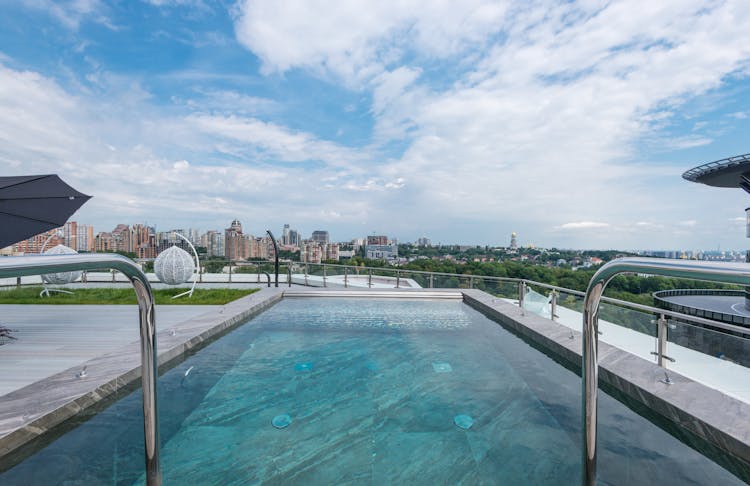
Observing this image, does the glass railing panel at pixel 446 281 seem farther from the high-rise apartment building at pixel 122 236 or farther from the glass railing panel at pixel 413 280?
the high-rise apartment building at pixel 122 236

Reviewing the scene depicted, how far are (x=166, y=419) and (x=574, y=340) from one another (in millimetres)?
4391

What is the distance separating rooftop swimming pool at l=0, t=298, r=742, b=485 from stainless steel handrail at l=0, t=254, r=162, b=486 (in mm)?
575

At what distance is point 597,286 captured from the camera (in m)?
1.31

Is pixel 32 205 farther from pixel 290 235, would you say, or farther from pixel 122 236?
pixel 290 235

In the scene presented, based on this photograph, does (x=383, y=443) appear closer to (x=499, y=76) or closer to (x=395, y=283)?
(x=395, y=283)

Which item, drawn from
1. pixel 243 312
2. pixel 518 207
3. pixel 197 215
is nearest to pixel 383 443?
pixel 243 312

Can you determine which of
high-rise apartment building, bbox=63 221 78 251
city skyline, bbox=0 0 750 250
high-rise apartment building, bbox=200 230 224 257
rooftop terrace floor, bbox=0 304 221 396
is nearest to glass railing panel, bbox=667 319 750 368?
city skyline, bbox=0 0 750 250

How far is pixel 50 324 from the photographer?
5.59m

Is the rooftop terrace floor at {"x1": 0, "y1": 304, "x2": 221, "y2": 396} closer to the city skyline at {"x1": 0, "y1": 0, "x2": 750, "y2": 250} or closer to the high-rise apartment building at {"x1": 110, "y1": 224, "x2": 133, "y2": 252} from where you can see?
the city skyline at {"x1": 0, "y1": 0, "x2": 750, "y2": 250}

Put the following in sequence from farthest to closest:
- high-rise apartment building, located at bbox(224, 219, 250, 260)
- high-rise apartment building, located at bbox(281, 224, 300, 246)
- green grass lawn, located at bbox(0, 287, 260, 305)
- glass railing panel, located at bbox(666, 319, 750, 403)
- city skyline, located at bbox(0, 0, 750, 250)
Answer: high-rise apartment building, located at bbox(281, 224, 300, 246)
high-rise apartment building, located at bbox(224, 219, 250, 260)
city skyline, located at bbox(0, 0, 750, 250)
green grass lawn, located at bbox(0, 287, 260, 305)
glass railing panel, located at bbox(666, 319, 750, 403)

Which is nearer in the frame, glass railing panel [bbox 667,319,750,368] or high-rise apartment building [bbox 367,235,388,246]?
glass railing panel [bbox 667,319,750,368]

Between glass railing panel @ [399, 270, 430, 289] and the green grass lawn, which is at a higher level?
glass railing panel @ [399, 270, 430, 289]

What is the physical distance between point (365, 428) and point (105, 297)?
7.90 metres

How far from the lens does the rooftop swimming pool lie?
7.11 feet
